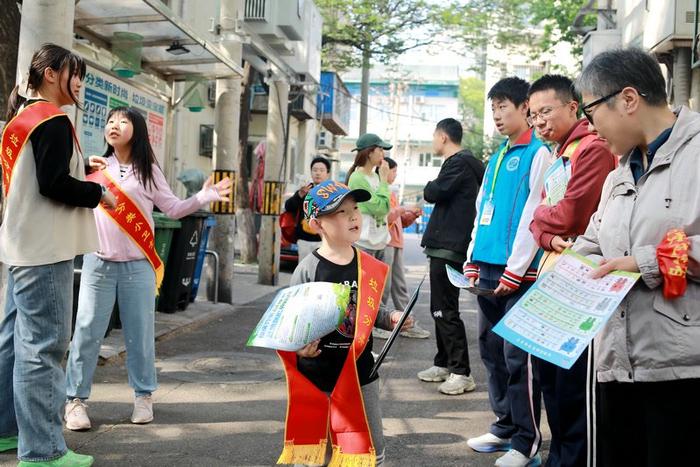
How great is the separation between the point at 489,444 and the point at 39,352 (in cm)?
264

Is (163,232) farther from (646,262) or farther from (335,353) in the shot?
(646,262)

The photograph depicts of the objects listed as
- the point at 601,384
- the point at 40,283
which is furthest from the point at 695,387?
the point at 40,283

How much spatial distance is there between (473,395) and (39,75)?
3.98m

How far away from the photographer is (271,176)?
45.4 ft

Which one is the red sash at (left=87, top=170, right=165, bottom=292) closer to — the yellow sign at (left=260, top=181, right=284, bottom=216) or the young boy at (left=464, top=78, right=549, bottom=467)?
the young boy at (left=464, top=78, right=549, bottom=467)

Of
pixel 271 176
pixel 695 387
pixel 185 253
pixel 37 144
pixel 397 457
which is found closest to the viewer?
pixel 695 387

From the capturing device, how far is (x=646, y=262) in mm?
2529

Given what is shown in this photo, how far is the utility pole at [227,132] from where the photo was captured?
10805 mm

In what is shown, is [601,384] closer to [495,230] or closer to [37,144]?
[495,230]

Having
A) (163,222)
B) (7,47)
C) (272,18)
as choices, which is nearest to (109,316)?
(7,47)

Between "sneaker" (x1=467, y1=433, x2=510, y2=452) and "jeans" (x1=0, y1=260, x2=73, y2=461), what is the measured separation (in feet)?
7.78

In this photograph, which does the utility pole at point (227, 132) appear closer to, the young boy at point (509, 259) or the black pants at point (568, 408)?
the young boy at point (509, 259)

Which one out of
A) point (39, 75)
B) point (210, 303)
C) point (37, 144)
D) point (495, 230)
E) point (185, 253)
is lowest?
point (210, 303)

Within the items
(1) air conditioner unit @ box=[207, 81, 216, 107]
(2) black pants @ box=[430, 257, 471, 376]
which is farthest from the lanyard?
(1) air conditioner unit @ box=[207, 81, 216, 107]
